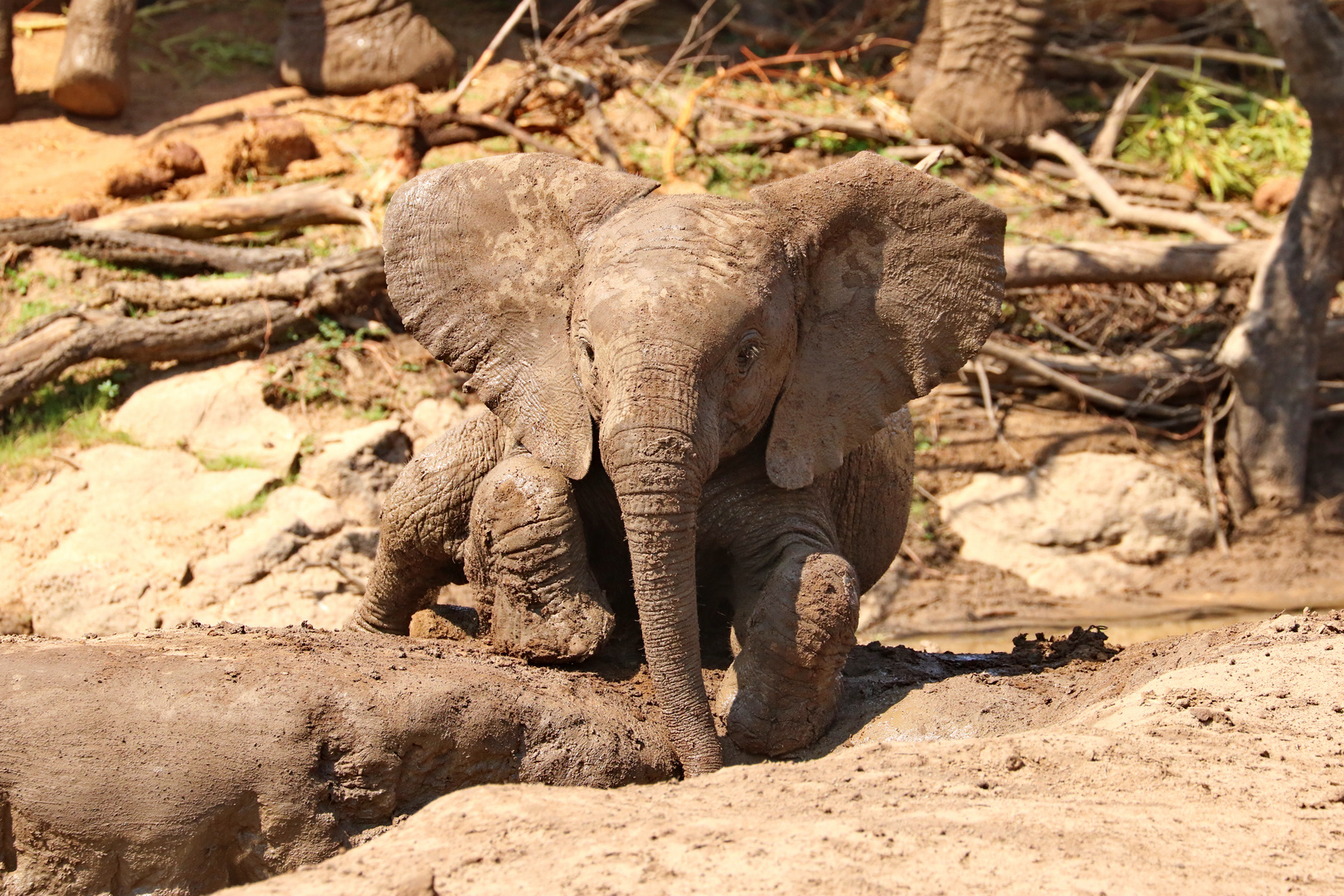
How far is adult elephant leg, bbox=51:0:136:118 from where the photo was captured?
36.8 ft

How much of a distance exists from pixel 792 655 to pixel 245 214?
6825 millimetres

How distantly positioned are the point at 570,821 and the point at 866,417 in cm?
201

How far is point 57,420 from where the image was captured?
873 cm

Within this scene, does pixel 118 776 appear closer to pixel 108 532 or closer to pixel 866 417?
pixel 866 417

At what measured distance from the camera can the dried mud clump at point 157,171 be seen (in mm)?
10461

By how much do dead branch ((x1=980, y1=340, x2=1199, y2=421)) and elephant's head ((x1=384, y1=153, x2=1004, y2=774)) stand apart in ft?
17.1

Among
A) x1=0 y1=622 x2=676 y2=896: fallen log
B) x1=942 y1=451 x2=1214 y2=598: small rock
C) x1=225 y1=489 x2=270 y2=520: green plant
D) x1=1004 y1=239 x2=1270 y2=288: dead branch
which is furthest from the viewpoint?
x1=1004 y1=239 x2=1270 y2=288: dead branch

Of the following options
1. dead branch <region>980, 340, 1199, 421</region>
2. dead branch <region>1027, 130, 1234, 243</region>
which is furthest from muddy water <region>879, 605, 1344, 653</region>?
dead branch <region>1027, 130, 1234, 243</region>

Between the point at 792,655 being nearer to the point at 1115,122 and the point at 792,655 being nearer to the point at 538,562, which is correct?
the point at 538,562

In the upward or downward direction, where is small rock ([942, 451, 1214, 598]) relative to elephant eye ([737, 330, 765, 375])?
downward

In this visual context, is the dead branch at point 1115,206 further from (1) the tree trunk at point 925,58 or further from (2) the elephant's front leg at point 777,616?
(2) the elephant's front leg at point 777,616

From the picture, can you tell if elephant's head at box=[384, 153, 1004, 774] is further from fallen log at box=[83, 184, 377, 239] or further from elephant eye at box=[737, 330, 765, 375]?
fallen log at box=[83, 184, 377, 239]

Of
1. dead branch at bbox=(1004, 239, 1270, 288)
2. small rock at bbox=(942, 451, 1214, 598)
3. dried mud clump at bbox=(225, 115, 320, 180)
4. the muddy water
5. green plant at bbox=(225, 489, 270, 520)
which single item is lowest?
the muddy water

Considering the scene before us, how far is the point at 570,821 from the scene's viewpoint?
363cm
